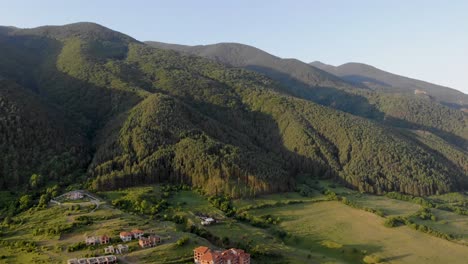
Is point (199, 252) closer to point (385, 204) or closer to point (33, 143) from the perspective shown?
point (33, 143)

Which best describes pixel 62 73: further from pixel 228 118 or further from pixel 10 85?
pixel 228 118

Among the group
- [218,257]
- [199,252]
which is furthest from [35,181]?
[218,257]

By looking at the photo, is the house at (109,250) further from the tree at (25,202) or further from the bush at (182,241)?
the tree at (25,202)

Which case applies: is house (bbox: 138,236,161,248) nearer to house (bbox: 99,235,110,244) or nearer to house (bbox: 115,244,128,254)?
house (bbox: 115,244,128,254)

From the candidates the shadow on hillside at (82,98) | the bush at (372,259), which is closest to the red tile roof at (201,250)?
→ the bush at (372,259)

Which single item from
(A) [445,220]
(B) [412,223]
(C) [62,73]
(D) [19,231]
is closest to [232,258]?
(D) [19,231]

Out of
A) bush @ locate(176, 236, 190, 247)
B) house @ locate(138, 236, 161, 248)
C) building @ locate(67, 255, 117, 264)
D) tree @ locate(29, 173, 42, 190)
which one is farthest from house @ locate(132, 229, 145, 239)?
tree @ locate(29, 173, 42, 190)
